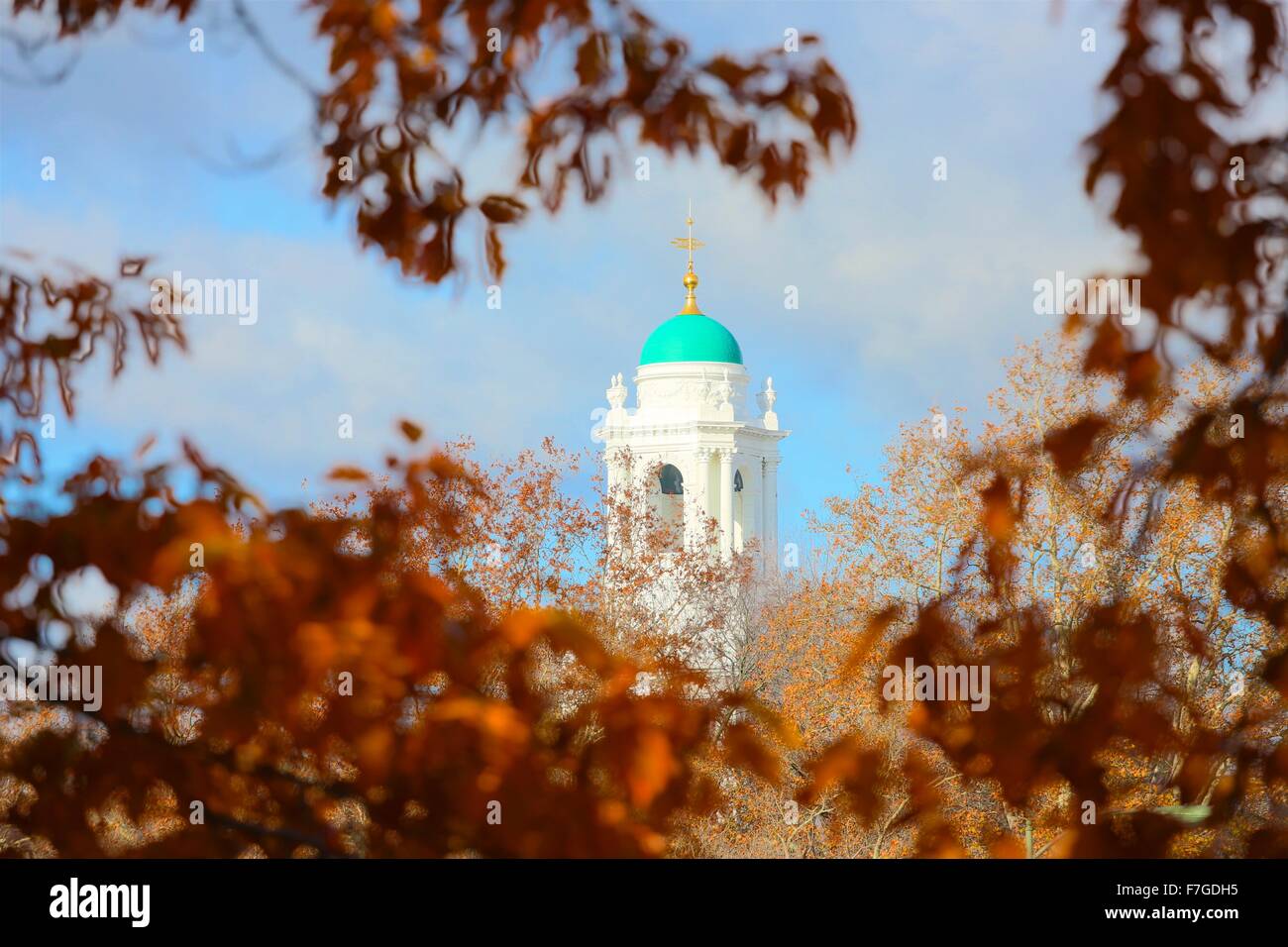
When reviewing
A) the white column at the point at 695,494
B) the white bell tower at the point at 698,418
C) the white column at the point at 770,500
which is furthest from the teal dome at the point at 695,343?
the white column at the point at 770,500

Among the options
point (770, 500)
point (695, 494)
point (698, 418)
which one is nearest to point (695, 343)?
point (698, 418)

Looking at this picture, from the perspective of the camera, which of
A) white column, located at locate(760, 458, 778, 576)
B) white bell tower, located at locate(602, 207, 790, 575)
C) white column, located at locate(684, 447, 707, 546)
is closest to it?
white column, located at locate(684, 447, 707, 546)

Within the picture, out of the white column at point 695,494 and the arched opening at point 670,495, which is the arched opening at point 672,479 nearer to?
the arched opening at point 670,495

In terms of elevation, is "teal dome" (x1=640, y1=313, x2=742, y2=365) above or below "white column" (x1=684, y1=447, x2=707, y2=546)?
above

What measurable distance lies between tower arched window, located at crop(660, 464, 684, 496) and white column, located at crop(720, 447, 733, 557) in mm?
770

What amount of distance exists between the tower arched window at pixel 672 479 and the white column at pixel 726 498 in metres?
0.77

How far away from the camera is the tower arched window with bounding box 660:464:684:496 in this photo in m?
25.8

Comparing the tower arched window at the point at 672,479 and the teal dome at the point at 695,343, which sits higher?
the teal dome at the point at 695,343

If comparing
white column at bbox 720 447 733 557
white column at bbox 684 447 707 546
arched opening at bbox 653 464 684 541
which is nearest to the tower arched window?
arched opening at bbox 653 464 684 541

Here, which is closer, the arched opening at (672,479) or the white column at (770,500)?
the arched opening at (672,479)

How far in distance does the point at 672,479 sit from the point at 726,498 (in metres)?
1.24

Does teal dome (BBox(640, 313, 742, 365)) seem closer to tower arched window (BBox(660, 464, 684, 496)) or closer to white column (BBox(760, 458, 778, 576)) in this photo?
tower arched window (BBox(660, 464, 684, 496))

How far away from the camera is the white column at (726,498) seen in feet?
81.1
